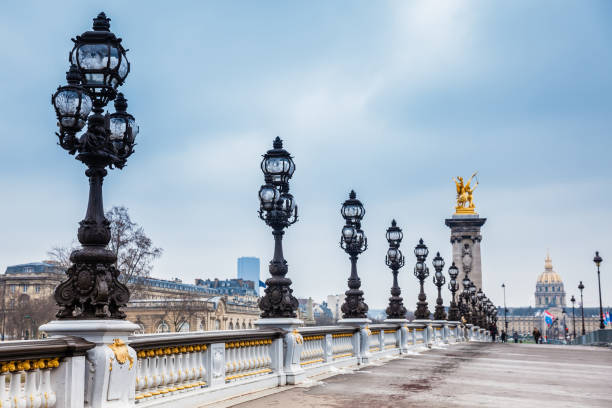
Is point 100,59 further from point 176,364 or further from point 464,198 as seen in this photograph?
point 464,198

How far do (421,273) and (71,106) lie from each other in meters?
28.8

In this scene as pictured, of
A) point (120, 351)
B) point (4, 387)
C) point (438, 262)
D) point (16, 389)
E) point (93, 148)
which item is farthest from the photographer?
point (438, 262)

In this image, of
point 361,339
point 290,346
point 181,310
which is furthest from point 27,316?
point 290,346

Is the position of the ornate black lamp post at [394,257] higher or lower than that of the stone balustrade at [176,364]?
higher

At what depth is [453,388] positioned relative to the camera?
15.8 meters

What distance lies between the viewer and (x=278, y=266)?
16.8 meters

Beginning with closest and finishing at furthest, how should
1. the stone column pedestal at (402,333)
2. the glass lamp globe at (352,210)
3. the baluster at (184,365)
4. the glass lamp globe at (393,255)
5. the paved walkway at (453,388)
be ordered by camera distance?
the baluster at (184,365) < the paved walkway at (453,388) < the glass lamp globe at (352,210) < the glass lamp globe at (393,255) < the stone column pedestal at (402,333)

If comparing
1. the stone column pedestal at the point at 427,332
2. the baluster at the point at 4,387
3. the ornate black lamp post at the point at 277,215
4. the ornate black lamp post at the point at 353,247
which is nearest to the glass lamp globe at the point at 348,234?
the ornate black lamp post at the point at 353,247

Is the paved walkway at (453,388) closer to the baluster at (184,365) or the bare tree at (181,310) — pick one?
the baluster at (184,365)

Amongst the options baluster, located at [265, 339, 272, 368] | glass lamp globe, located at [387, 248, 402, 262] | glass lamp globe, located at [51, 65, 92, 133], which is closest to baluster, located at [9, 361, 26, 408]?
glass lamp globe, located at [51, 65, 92, 133]

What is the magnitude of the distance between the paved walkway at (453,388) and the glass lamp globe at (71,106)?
5604 mm

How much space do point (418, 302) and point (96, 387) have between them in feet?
102

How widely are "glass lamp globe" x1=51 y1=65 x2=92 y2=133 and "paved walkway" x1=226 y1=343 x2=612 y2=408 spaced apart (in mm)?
5604

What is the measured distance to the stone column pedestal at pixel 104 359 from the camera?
28.9 ft
